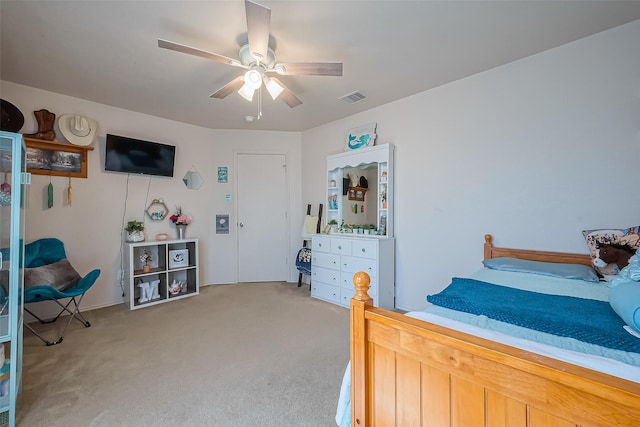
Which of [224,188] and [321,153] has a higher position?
[321,153]

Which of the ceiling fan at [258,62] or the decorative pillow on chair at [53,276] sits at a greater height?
the ceiling fan at [258,62]

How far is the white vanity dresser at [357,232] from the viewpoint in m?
3.17

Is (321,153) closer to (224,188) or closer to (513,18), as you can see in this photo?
(224,188)

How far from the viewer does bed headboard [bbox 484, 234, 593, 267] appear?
2.13 m

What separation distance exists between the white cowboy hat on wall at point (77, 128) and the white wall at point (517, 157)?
339 cm

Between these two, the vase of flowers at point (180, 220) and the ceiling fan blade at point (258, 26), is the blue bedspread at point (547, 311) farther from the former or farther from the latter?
the vase of flowers at point (180, 220)

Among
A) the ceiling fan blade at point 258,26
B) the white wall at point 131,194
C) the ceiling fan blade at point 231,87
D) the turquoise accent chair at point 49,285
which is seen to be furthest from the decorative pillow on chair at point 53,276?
the ceiling fan blade at point 258,26

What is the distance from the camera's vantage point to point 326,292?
362 centimetres

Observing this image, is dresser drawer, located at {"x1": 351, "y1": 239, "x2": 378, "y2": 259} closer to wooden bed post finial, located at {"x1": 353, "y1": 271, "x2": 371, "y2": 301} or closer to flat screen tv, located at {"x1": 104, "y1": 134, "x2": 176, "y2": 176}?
wooden bed post finial, located at {"x1": 353, "y1": 271, "x2": 371, "y2": 301}

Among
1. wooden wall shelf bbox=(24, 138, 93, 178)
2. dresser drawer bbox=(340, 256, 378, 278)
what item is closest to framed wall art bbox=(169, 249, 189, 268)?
wooden wall shelf bbox=(24, 138, 93, 178)

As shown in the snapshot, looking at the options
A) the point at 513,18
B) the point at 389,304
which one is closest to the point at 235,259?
the point at 389,304

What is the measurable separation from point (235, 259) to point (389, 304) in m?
2.48

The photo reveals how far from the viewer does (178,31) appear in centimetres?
201

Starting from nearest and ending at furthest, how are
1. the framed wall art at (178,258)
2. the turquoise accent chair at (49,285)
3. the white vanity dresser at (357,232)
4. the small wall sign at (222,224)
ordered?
the turquoise accent chair at (49,285) → the white vanity dresser at (357,232) → the framed wall art at (178,258) → the small wall sign at (222,224)
